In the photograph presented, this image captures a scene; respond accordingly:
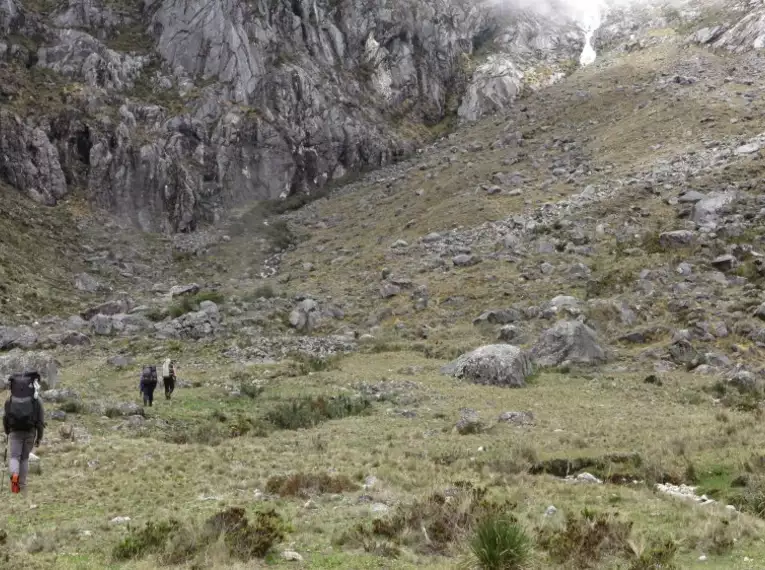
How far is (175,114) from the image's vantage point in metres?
53.3

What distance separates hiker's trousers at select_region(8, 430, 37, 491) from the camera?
10.6m

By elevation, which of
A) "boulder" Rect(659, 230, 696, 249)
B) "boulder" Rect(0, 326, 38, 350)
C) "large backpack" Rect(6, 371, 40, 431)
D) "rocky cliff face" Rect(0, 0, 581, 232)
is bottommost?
"large backpack" Rect(6, 371, 40, 431)

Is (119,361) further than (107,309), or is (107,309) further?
(107,309)

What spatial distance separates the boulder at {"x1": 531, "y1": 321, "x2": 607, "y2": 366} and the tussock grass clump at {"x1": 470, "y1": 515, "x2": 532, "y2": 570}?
59.8 feet

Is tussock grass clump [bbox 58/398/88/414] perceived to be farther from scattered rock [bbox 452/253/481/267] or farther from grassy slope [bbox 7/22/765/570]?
scattered rock [bbox 452/253/481/267]

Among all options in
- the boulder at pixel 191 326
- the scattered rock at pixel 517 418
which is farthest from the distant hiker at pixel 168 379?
the scattered rock at pixel 517 418

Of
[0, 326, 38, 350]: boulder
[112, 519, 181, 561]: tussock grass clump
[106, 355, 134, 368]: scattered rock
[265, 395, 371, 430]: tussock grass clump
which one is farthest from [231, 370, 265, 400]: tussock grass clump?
[112, 519, 181, 561]: tussock grass clump

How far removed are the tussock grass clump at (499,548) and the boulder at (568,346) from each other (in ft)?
59.8

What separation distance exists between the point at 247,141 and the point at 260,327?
2805cm

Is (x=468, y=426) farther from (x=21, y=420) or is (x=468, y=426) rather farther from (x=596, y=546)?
(x=21, y=420)

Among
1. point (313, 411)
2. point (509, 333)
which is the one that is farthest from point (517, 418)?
point (509, 333)

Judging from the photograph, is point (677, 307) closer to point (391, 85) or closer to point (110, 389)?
point (110, 389)

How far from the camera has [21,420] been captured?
1047 centimetres

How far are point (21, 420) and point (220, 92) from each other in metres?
50.7
